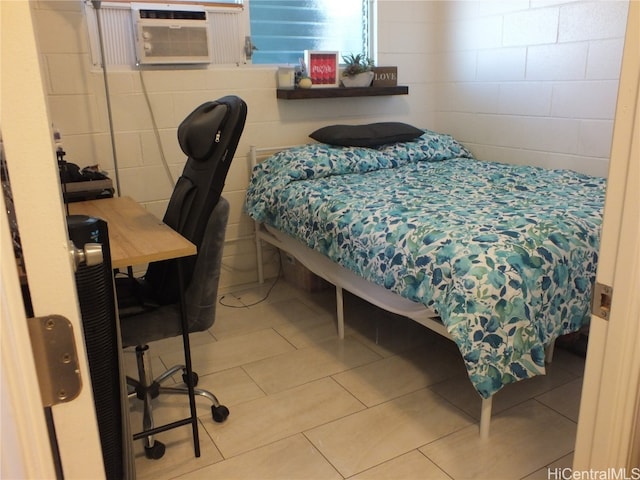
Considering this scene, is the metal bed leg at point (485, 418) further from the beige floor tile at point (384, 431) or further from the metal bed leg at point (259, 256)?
the metal bed leg at point (259, 256)

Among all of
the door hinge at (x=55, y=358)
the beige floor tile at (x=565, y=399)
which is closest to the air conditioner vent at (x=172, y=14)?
the beige floor tile at (x=565, y=399)

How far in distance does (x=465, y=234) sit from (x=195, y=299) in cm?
99

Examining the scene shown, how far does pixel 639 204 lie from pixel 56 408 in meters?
0.81

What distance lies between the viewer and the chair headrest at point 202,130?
1820 millimetres

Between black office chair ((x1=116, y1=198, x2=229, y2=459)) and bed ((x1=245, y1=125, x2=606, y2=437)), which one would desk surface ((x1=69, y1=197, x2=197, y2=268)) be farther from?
bed ((x1=245, y1=125, x2=606, y2=437))

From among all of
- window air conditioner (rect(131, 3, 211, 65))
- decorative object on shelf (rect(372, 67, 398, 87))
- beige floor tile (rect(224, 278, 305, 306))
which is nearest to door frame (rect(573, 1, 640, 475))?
beige floor tile (rect(224, 278, 305, 306))

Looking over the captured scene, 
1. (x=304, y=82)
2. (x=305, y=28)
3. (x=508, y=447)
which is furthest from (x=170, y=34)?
(x=508, y=447)

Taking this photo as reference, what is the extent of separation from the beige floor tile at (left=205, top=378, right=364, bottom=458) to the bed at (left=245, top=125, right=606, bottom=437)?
44cm

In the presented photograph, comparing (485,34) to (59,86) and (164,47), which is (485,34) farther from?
(59,86)

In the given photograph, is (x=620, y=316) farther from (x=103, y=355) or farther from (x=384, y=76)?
(x=384, y=76)

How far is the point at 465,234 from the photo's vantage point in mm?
2004

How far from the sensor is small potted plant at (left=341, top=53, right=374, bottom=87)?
3.49 metres

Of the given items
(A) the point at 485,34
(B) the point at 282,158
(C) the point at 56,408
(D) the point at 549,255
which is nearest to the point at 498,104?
(A) the point at 485,34

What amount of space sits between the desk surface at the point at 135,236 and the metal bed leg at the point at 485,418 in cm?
114
